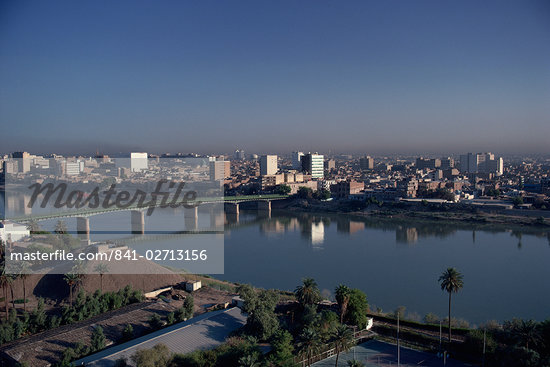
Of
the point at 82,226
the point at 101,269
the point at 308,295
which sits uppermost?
the point at 101,269

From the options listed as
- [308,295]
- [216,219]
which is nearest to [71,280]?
[308,295]

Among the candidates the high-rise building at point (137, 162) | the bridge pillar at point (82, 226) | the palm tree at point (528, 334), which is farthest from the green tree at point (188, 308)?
the high-rise building at point (137, 162)

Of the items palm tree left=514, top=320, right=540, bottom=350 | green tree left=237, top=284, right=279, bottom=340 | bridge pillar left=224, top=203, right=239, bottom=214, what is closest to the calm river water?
palm tree left=514, top=320, right=540, bottom=350

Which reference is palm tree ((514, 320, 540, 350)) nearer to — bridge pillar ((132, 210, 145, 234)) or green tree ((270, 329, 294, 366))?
green tree ((270, 329, 294, 366))

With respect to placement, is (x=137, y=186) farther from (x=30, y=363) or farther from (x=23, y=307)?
(x=30, y=363)

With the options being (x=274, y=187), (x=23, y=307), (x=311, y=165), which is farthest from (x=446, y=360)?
(x=311, y=165)

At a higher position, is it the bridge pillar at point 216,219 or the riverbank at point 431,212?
the riverbank at point 431,212

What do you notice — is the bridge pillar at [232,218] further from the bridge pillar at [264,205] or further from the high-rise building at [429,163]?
the high-rise building at [429,163]

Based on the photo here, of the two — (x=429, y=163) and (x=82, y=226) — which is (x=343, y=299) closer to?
(x=82, y=226)

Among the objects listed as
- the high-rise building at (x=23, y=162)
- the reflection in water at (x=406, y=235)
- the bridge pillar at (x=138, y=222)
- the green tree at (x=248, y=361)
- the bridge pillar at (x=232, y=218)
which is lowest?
the bridge pillar at (x=232, y=218)
